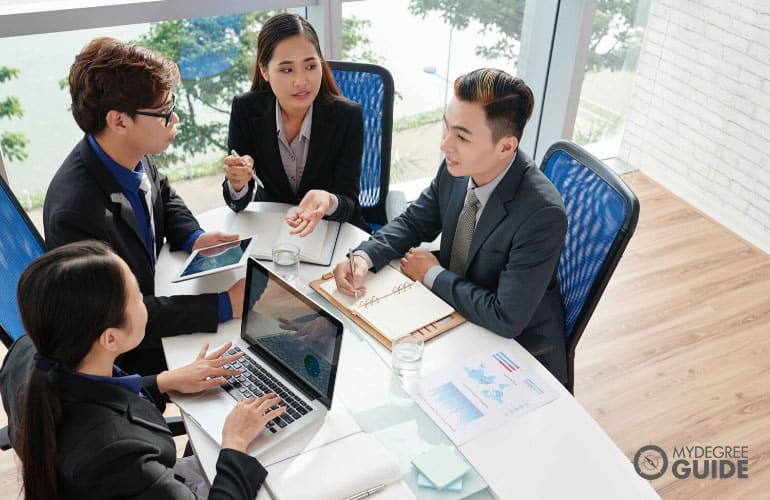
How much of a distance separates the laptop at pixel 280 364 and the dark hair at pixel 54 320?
407 mm

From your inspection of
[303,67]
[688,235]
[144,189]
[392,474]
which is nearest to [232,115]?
[303,67]

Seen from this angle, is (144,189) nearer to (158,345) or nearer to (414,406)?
(158,345)

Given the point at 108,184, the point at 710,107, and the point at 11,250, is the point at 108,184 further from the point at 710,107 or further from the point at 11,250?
the point at 710,107

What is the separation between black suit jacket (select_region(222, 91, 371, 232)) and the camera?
2727mm

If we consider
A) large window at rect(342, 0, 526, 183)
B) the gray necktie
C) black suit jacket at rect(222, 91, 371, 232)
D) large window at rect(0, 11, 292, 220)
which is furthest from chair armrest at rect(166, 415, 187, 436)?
large window at rect(342, 0, 526, 183)

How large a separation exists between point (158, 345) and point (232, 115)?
1.01m

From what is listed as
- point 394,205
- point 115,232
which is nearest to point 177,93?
point 394,205

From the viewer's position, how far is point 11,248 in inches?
82.0

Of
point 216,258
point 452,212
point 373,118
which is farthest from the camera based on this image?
point 373,118

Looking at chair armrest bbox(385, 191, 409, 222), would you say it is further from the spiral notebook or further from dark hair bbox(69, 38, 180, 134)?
dark hair bbox(69, 38, 180, 134)

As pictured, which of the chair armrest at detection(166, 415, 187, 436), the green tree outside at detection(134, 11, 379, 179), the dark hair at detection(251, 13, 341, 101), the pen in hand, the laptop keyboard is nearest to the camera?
the laptop keyboard

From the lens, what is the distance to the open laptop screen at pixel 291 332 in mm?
1694

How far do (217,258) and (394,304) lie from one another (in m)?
0.55

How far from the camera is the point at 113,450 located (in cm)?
139
